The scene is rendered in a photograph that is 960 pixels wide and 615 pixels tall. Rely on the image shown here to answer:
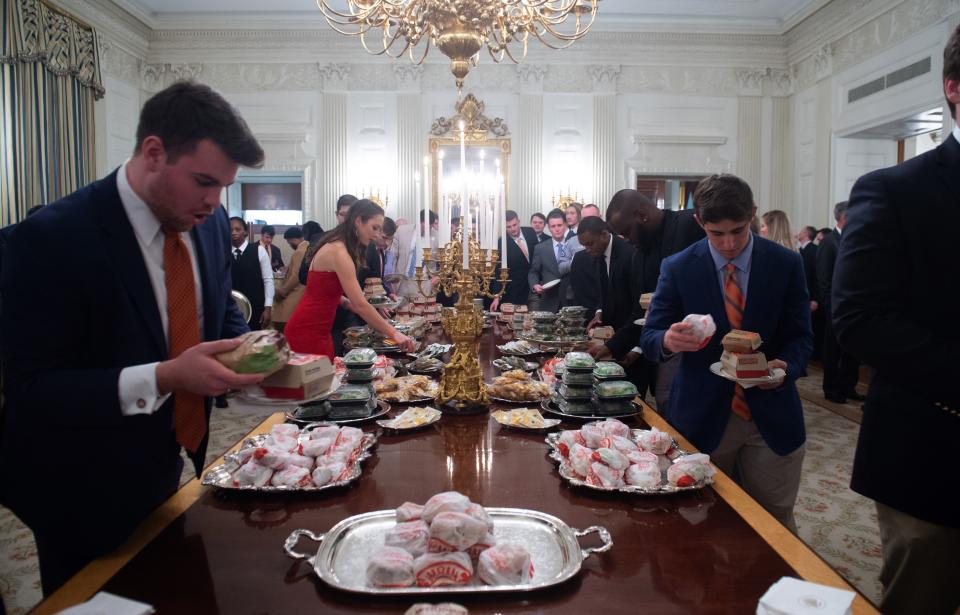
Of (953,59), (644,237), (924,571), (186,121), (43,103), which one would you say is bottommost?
(924,571)

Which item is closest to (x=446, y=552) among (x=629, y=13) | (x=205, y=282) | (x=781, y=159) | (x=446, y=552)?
(x=446, y=552)

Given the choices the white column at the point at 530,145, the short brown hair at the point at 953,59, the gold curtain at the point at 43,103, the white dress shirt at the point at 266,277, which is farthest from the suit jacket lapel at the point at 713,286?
the white column at the point at 530,145

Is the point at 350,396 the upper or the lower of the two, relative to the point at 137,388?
lower

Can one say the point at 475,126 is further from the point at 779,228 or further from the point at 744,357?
the point at 744,357

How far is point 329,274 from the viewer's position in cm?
329

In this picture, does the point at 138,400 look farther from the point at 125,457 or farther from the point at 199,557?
the point at 199,557

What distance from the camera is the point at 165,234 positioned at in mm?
1371

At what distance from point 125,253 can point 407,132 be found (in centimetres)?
865

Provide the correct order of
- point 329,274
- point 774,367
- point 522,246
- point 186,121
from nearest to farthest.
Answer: point 186,121 → point 774,367 → point 329,274 → point 522,246

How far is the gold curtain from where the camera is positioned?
6.49 metres

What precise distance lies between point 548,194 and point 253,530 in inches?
348

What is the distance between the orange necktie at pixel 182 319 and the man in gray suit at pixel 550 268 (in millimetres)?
4034

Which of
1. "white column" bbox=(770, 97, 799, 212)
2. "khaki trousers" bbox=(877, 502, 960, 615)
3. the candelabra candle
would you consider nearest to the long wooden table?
"khaki trousers" bbox=(877, 502, 960, 615)

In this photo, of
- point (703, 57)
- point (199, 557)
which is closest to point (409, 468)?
point (199, 557)
